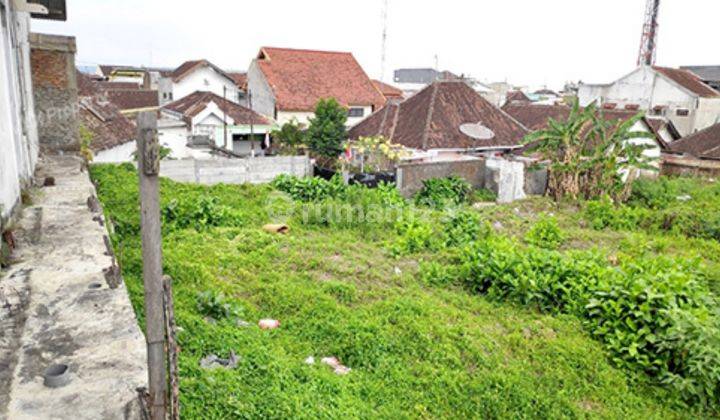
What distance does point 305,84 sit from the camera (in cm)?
2711

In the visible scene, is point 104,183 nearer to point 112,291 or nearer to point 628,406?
point 112,291

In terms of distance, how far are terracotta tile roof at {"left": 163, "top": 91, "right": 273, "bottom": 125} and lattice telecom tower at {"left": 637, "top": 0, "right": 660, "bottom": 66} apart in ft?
99.4

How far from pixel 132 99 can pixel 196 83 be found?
615cm

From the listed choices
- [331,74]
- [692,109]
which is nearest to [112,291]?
[331,74]

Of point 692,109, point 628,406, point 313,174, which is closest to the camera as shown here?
point 628,406

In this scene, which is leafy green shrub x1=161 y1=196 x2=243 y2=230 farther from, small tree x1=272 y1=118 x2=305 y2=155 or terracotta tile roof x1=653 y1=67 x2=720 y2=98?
terracotta tile roof x1=653 y1=67 x2=720 y2=98

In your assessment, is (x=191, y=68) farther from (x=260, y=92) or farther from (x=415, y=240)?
(x=415, y=240)

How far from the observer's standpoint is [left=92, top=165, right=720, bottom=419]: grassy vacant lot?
13.4ft

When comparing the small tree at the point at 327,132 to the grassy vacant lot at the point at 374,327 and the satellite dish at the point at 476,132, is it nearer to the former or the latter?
the satellite dish at the point at 476,132

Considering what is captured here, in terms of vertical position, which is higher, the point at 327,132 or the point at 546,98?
the point at 546,98

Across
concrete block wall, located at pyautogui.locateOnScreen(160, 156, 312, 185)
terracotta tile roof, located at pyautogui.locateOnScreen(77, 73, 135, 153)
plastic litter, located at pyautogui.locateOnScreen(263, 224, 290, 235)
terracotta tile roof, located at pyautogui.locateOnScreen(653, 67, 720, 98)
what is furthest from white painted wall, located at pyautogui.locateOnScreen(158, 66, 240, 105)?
terracotta tile roof, located at pyautogui.locateOnScreen(653, 67, 720, 98)

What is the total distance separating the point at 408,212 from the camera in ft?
33.7

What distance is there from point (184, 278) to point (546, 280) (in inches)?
171

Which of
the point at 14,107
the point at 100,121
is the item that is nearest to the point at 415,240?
the point at 14,107
